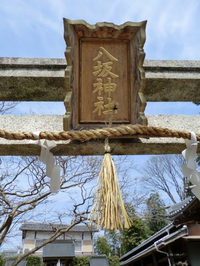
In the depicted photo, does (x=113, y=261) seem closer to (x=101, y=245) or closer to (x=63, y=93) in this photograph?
(x=101, y=245)

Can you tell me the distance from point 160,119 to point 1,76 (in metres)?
1.38

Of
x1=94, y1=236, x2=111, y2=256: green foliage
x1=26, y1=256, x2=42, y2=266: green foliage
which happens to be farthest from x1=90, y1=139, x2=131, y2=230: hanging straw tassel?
x1=94, y1=236, x2=111, y2=256: green foliage

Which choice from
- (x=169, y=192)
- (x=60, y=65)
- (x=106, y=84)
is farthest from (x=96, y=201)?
(x=169, y=192)

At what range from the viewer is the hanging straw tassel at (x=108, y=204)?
1.16 m

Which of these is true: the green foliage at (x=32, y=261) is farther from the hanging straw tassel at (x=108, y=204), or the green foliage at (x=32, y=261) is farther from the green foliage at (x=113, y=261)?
the hanging straw tassel at (x=108, y=204)

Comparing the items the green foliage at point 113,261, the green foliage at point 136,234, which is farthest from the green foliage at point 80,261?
the green foliage at point 136,234

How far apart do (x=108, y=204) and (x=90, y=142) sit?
757 mm

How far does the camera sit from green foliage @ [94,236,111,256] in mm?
21380

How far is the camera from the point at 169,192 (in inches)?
667

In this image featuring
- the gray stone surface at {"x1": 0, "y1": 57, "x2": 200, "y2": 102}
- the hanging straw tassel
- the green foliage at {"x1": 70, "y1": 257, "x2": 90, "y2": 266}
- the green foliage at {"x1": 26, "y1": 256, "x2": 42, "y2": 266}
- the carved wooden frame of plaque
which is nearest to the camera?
the hanging straw tassel

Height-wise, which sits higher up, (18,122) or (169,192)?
(169,192)

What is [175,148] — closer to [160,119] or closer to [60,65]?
[160,119]

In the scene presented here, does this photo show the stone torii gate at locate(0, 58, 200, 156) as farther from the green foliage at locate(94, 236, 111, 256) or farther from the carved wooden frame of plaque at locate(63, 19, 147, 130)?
the green foliage at locate(94, 236, 111, 256)

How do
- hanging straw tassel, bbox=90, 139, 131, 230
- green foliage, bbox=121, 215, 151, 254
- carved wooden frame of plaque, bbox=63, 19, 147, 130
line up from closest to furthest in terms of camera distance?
1. hanging straw tassel, bbox=90, 139, 131, 230
2. carved wooden frame of plaque, bbox=63, 19, 147, 130
3. green foliage, bbox=121, 215, 151, 254
